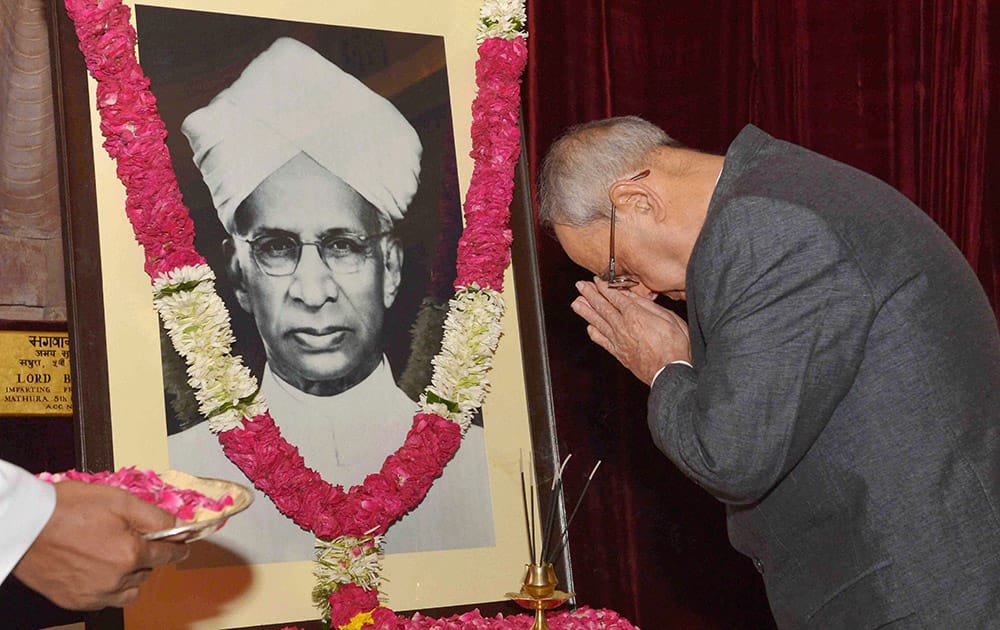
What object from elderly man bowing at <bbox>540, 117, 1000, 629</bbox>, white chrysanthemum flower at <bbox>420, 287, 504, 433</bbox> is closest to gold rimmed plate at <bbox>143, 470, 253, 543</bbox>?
elderly man bowing at <bbox>540, 117, 1000, 629</bbox>

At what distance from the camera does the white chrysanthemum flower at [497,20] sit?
10.3ft

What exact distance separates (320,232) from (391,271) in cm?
21

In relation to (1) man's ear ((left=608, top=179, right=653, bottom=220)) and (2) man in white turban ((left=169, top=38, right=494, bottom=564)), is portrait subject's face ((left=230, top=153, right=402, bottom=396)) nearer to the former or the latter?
(2) man in white turban ((left=169, top=38, right=494, bottom=564))

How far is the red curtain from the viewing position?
12.7 ft

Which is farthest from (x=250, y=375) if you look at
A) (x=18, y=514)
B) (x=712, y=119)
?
(x=712, y=119)

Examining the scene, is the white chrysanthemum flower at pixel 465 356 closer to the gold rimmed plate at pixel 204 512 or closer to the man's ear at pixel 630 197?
the man's ear at pixel 630 197

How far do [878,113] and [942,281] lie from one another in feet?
8.07

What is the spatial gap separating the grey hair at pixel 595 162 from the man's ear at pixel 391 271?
504 millimetres

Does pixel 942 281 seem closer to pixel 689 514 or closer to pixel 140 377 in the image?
pixel 140 377

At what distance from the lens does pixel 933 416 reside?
2.04 metres

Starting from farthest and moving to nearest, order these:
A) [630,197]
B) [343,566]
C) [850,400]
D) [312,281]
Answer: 1. [312,281]
2. [343,566]
3. [630,197]
4. [850,400]

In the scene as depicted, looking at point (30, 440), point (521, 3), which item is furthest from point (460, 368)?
point (30, 440)

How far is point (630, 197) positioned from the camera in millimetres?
2469

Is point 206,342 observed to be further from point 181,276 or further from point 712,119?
point 712,119
